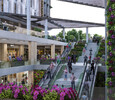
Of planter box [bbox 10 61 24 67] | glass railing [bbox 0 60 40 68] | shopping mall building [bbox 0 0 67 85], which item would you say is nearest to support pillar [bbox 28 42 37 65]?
shopping mall building [bbox 0 0 67 85]

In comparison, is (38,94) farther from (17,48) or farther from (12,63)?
(17,48)

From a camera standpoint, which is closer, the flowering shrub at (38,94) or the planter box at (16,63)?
the flowering shrub at (38,94)

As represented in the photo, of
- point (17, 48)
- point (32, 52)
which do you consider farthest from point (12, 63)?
point (17, 48)

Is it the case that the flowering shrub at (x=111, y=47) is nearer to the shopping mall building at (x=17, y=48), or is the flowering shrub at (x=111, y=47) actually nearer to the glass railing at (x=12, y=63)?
the shopping mall building at (x=17, y=48)

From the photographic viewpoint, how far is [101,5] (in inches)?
1436

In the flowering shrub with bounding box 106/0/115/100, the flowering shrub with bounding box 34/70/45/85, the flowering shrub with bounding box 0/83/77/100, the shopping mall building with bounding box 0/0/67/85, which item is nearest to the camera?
the flowering shrub with bounding box 0/83/77/100

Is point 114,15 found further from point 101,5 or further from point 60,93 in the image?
point 101,5

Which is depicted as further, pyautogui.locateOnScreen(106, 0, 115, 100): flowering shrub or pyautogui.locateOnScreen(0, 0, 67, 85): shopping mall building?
pyautogui.locateOnScreen(0, 0, 67, 85): shopping mall building

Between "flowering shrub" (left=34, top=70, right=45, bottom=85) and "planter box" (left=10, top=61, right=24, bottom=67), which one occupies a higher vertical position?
"planter box" (left=10, top=61, right=24, bottom=67)

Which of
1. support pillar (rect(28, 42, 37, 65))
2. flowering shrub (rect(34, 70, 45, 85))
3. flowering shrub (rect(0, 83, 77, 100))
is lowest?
flowering shrub (rect(34, 70, 45, 85))

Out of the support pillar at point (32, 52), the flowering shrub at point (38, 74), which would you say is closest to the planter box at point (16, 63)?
the support pillar at point (32, 52)

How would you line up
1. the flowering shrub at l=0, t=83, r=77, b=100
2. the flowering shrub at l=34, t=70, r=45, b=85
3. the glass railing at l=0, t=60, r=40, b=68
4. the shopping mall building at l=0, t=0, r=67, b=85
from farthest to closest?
the flowering shrub at l=34, t=70, r=45, b=85 → the shopping mall building at l=0, t=0, r=67, b=85 → the glass railing at l=0, t=60, r=40, b=68 → the flowering shrub at l=0, t=83, r=77, b=100

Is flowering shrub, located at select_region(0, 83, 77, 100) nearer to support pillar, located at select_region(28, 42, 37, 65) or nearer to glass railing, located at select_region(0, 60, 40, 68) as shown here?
glass railing, located at select_region(0, 60, 40, 68)

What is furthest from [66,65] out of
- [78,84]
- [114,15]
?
[114,15]
